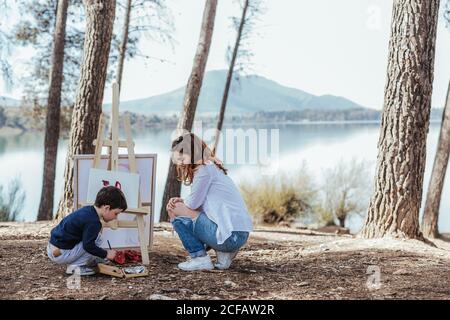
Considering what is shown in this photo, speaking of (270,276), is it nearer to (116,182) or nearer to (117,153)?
(116,182)

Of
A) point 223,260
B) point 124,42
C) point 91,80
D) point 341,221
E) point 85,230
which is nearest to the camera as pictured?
point 85,230

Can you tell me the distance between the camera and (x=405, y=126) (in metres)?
6.97

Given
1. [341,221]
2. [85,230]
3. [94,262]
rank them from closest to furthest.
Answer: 1. [85,230]
2. [94,262]
3. [341,221]

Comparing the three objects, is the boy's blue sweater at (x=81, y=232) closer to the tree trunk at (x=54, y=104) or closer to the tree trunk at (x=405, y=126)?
the tree trunk at (x=405, y=126)

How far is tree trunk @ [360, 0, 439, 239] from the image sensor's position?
6961 mm

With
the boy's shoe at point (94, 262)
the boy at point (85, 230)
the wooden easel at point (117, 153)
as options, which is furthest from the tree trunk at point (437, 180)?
the boy at point (85, 230)

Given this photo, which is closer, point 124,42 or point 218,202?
point 218,202

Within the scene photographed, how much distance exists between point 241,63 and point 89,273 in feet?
35.4

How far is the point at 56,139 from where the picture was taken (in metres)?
12.0

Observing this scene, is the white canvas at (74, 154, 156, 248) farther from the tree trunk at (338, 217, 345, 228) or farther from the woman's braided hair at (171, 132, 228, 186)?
the tree trunk at (338, 217, 345, 228)

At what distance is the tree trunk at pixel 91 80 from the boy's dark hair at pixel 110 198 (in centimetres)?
325

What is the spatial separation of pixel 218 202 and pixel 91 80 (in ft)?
12.0

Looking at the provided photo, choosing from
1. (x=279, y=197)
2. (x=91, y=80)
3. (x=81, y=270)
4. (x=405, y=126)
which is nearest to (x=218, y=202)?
(x=81, y=270)

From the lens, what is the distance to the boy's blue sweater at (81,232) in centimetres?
464
